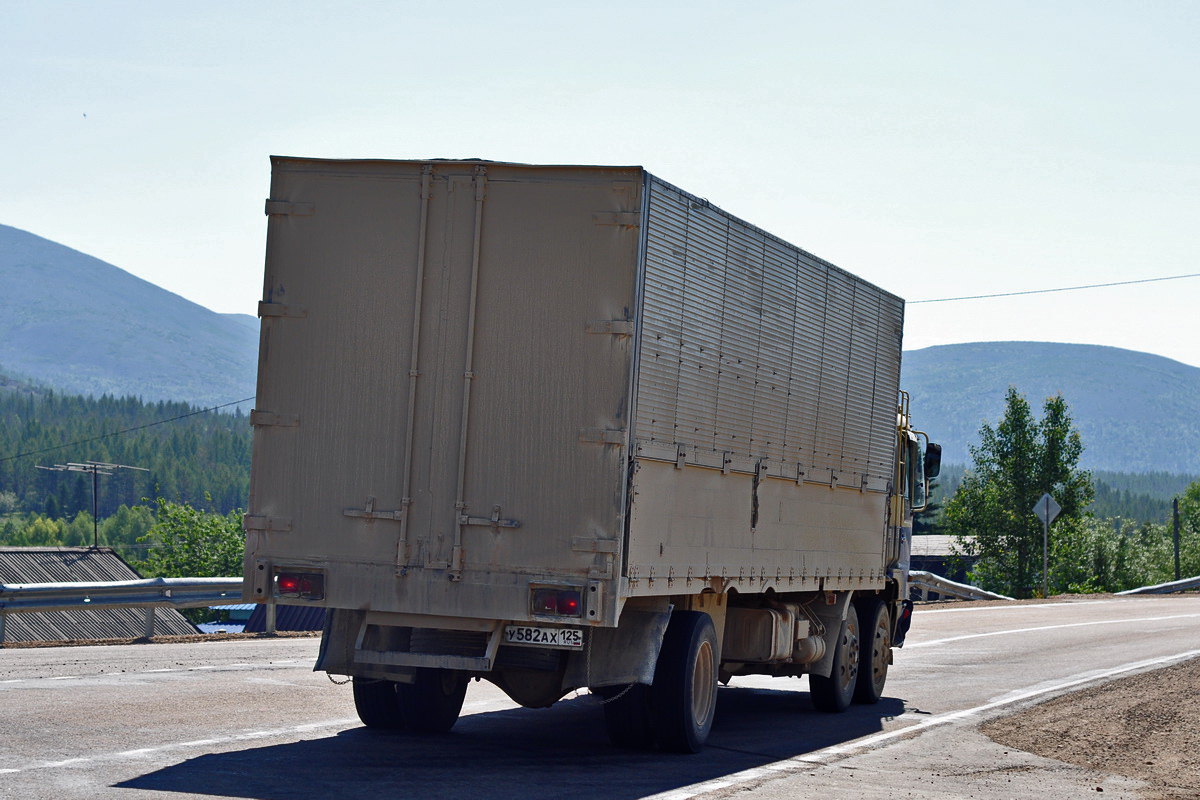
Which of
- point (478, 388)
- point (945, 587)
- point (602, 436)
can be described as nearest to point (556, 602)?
point (602, 436)

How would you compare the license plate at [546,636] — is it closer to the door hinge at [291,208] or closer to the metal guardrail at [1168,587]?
the door hinge at [291,208]

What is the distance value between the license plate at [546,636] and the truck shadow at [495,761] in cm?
81

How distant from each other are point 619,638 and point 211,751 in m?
2.74

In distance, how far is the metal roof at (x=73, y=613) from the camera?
39.0 metres

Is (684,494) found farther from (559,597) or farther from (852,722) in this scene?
(852,722)

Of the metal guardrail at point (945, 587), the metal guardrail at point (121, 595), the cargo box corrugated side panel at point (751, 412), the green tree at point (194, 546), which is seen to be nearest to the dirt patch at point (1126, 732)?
the cargo box corrugated side panel at point (751, 412)

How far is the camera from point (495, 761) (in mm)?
10344

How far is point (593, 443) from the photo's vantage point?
32.4 ft

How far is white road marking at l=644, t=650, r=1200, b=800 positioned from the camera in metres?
9.55

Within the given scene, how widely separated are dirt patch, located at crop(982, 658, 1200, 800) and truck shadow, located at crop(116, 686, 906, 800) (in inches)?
56.7

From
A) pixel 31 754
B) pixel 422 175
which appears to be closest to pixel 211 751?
pixel 31 754

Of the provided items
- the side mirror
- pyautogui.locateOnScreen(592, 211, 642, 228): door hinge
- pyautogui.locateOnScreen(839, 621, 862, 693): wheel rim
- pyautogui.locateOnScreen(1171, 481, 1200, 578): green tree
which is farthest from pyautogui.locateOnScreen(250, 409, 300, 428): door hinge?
pyautogui.locateOnScreen(1171, 481, 1200, 578): green tree

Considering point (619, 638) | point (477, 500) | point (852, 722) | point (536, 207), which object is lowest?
point (852, 722)

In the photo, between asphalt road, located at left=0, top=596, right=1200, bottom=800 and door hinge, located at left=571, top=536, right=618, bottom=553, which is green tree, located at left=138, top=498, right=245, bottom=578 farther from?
door hinge, located at left=571, top=536, right=618, bottom=553
